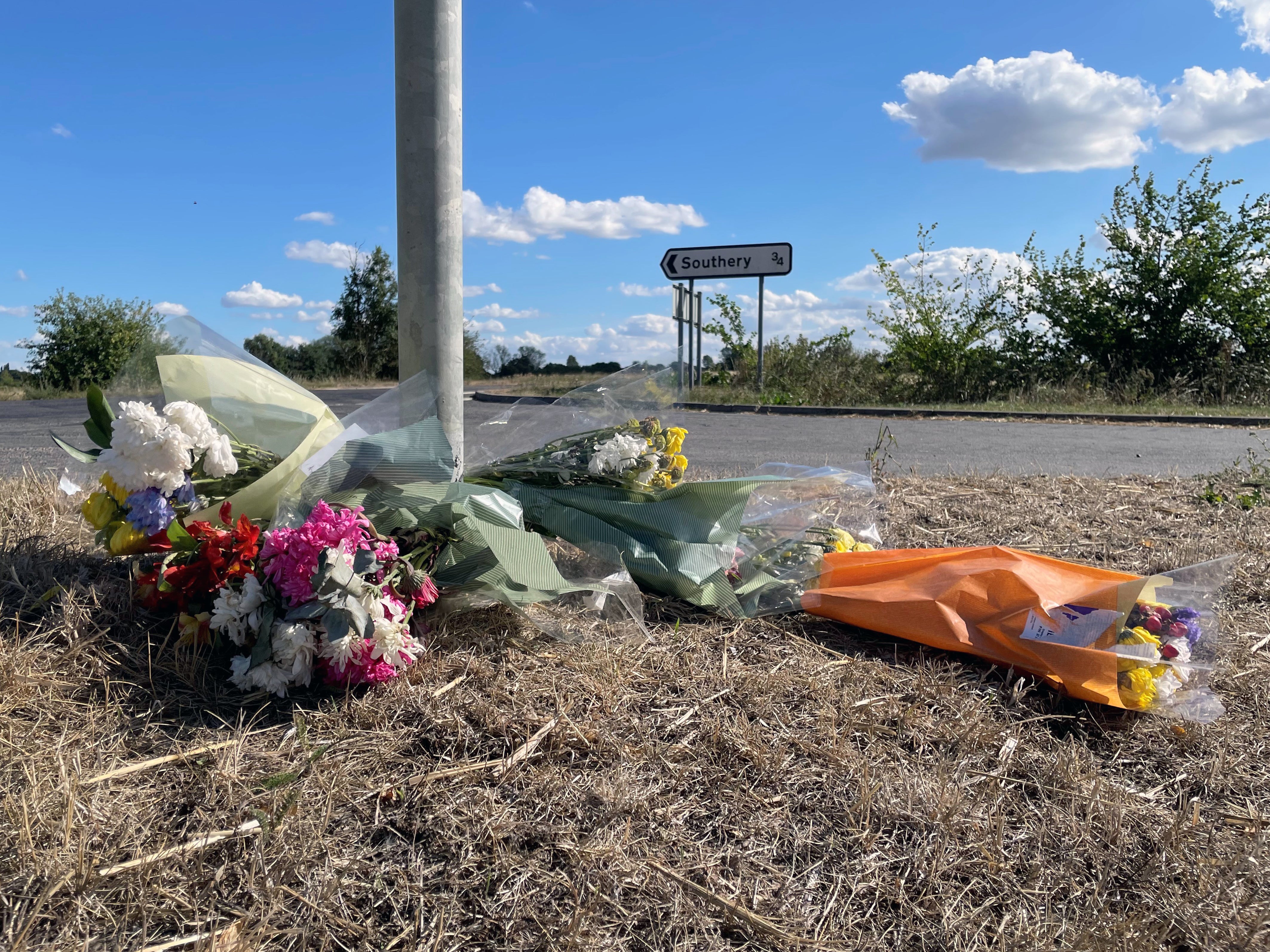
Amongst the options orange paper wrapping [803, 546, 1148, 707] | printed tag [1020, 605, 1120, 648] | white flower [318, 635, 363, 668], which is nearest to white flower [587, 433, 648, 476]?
orange paper wrapping [803, 546, 1148, 707]

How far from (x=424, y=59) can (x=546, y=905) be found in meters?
2.88

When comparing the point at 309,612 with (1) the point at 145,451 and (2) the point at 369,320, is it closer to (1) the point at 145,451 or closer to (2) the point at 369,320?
(1) the point at 145,451

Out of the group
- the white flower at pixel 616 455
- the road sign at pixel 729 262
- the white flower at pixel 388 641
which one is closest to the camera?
the white flower at pixel 388 641

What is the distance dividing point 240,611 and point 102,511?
72 cm

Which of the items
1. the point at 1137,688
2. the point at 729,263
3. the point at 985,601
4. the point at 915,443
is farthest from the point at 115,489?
the point at 729,263

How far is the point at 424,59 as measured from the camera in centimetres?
312

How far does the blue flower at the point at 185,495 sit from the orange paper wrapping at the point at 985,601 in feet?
6.47

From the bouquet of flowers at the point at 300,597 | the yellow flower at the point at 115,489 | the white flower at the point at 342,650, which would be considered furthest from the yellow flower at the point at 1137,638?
the yellow flower at the point at 115,489

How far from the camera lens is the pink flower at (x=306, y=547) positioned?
2.12 meters

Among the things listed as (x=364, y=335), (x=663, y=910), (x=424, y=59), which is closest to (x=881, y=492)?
(x=424, y=59)

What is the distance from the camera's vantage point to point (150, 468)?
7.82 ft

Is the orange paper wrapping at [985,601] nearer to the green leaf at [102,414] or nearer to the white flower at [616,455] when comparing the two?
the white flower at [616,455]

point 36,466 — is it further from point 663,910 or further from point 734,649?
point 663,910

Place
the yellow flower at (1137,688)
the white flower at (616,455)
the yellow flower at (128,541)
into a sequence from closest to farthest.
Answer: the yellow flower at (1137,688) → the yellow flower at (128,541) → the white flower at (616,455)
